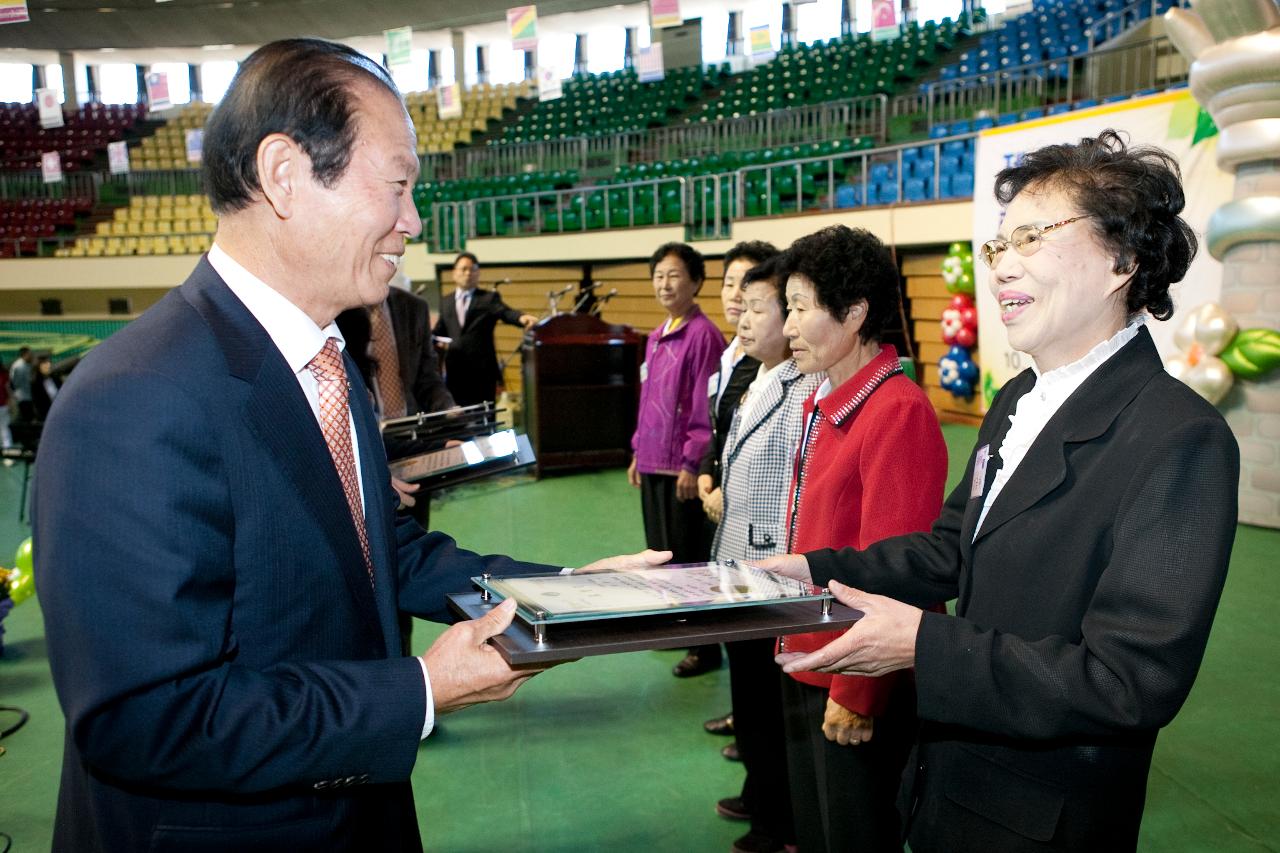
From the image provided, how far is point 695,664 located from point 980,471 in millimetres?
2500

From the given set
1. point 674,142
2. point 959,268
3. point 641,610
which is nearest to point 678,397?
point 641,610

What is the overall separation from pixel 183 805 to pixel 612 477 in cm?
694

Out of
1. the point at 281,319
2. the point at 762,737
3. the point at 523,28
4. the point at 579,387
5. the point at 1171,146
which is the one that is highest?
the point at 523,28

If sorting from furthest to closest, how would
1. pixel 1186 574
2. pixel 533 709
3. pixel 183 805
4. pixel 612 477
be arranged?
pixel 612 477, pixel 533 709, pixel 1186 574, pixel 183 805

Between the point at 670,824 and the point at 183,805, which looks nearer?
the point at 183,805

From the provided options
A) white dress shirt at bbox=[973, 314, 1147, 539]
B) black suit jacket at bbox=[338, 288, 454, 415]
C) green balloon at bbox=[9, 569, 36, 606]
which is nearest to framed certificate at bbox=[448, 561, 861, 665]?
white dress shirt at bbox=[973, 314, 1147, 539]

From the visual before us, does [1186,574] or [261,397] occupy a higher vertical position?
[261,397]

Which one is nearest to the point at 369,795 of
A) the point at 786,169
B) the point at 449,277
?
the point at 786,169

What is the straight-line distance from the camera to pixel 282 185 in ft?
3.81

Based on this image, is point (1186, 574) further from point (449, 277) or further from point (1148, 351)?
point (449, 277)

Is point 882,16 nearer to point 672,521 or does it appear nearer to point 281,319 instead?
point 672,521

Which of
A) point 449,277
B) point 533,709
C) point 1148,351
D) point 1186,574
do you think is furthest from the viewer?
point 449,277

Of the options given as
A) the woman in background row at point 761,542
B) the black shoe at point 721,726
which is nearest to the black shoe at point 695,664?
the black shoe at point 721,726

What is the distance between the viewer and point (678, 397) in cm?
411
